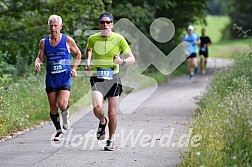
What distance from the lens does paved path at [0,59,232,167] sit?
431 inches

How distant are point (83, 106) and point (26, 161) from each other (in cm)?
825

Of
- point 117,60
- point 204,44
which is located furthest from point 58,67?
point 204,44

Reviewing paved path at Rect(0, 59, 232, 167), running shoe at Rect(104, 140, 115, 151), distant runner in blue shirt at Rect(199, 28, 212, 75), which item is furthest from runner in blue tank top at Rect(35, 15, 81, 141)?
distant runner in blue shirt at Rect(199, 28, 212, 75)

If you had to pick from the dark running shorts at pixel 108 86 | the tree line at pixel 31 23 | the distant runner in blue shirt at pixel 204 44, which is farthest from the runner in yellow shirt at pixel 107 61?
the distant runner in blue shirt at pixel 204 44

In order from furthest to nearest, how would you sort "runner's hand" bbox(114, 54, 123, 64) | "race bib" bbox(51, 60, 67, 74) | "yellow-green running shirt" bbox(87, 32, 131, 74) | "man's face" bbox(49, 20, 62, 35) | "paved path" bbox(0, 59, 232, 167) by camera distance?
"race bib" bbox(51, 60, 67, 74)
"man's face" bbox(49, 20, 62, 35)
"yellow-green running shirt" bbox(87, 32, 131, 74)
"runner's hand" bbox(114, 54, 123, 64)
"paved path" bbox(0, 59, 232, 167)

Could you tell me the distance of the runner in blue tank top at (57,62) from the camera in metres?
12.8

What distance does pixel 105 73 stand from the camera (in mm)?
12055

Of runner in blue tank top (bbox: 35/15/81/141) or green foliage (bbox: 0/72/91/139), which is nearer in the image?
runner in blue tank top (bbox: 35/15/81/141)

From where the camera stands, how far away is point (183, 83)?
2936 centimetres

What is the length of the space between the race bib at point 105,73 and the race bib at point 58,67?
107 cm

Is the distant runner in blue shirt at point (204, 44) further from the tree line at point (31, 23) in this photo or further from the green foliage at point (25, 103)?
the green foliage at point (25, 103)

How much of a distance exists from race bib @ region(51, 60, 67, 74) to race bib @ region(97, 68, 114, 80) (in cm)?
107

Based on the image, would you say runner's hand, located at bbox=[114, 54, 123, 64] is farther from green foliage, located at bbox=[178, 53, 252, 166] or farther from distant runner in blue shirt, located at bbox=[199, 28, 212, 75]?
distant runner in blue shirt, located at bbox=[199, 28, 212, 75]

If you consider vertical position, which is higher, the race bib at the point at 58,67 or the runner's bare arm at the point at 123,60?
the runner's bare arm at the point at 123,60
